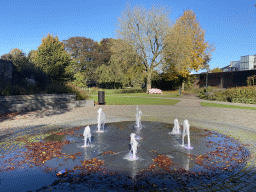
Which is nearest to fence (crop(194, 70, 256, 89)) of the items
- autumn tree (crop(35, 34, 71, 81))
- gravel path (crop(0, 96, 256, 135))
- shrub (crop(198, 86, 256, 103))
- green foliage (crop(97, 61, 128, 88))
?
shrub (crop(198, 86, 256, 103))

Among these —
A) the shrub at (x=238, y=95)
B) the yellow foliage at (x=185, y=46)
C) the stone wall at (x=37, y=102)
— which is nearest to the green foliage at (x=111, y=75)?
the yellow foliage at (x=185, y=46)

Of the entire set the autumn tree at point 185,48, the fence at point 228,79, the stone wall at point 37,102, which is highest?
the autumn tree at point 185,48

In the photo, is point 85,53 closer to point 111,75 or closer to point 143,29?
point 111,75

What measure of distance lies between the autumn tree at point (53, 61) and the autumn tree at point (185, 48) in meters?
15.9

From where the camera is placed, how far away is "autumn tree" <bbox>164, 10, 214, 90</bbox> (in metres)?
29.6

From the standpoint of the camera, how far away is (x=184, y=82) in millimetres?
39156

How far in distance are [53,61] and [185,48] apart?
19231mm

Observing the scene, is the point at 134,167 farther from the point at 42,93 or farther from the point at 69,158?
the point at 42,93

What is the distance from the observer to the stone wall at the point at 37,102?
38.7ft

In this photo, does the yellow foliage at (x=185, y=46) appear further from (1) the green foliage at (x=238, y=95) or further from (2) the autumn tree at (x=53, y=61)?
(2) the autumn tree at (x=53, y=61)

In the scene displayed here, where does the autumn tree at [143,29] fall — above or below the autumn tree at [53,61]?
above

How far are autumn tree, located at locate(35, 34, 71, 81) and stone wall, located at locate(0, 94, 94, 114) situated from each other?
797 cm

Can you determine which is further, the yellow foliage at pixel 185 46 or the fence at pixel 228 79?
the yellow foliage at pixel 185 46

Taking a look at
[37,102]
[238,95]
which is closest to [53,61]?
[37,102]
